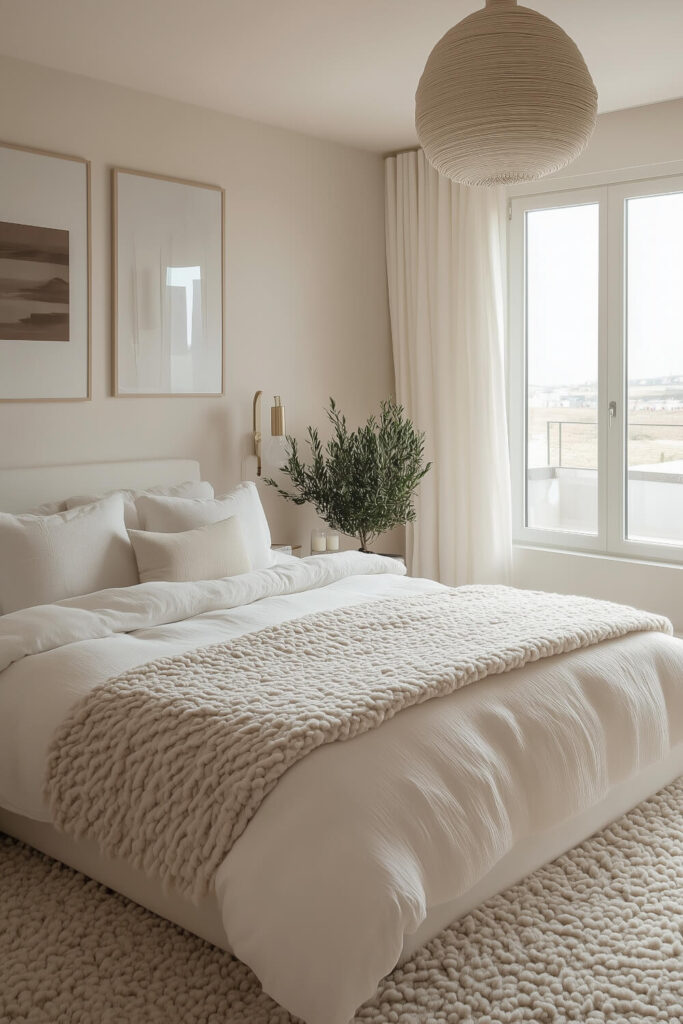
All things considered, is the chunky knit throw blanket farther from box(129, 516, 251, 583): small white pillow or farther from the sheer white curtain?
the sheer white curtain

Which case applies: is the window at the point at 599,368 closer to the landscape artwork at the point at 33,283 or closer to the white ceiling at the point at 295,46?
the white ceiling at the point at 295,46

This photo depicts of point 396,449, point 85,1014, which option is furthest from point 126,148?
point 85,1014

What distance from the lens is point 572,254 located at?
498 cm

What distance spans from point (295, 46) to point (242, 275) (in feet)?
3.98

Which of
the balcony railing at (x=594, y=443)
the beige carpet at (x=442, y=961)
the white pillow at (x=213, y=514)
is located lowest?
the beige carpet at (x=442, y=961)

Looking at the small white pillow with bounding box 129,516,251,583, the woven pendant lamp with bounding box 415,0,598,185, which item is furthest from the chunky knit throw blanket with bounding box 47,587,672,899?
the woven pendant lamp with bounding box 415,0,598,185

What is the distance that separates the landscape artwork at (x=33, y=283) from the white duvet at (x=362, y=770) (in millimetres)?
1298

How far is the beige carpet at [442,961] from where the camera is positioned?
6.76 feet

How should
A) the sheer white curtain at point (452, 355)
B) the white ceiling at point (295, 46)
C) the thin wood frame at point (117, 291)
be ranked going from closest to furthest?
the white ceiling at point (295, 46)
the thin wood frame at point (117, 291)
the sheer white curtain at point (452, 355)

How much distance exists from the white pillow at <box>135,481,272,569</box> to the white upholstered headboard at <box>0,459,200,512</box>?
0.33 m

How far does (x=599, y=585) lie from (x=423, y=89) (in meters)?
2.91

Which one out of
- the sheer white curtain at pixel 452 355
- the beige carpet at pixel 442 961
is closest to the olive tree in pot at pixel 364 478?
the sheer white curtain at pixel 452 355

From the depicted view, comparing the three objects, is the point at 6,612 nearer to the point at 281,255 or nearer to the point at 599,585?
the point at 281,255

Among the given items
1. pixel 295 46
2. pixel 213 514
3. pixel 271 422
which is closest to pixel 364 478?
pixel 271 422
